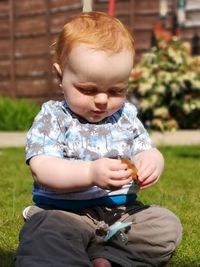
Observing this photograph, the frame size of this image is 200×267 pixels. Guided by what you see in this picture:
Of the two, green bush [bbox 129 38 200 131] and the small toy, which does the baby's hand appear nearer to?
the small toy

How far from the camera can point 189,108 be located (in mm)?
10047

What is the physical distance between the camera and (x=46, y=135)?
2.95 metres

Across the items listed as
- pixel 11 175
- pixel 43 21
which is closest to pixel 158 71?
pixel 43 21

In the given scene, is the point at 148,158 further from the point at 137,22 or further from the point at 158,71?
the point at 137,22

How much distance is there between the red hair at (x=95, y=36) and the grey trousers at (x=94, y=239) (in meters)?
0.58

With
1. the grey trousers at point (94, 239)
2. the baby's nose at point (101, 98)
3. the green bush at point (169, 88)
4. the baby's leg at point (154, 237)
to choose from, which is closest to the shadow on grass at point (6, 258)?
the grey trousers at point (94, 239)

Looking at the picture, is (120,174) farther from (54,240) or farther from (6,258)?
(6,258)

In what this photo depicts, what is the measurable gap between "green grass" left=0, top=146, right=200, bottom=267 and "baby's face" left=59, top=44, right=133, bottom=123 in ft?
2.22

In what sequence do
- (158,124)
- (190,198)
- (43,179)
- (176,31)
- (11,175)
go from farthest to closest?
(176,31) → (158,124) → (11,175) → (190,198) → (43,179)

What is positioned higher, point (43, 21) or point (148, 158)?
point (148, 158)

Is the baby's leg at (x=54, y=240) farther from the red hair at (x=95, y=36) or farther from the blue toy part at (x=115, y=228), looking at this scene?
the red hair at (x=95, y=36)

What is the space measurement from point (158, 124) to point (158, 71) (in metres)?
0.81

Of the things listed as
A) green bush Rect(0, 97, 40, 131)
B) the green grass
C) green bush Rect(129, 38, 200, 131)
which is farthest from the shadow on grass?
green bush Rect(0, 97, 40, 131)

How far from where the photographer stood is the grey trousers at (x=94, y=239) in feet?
8.84
